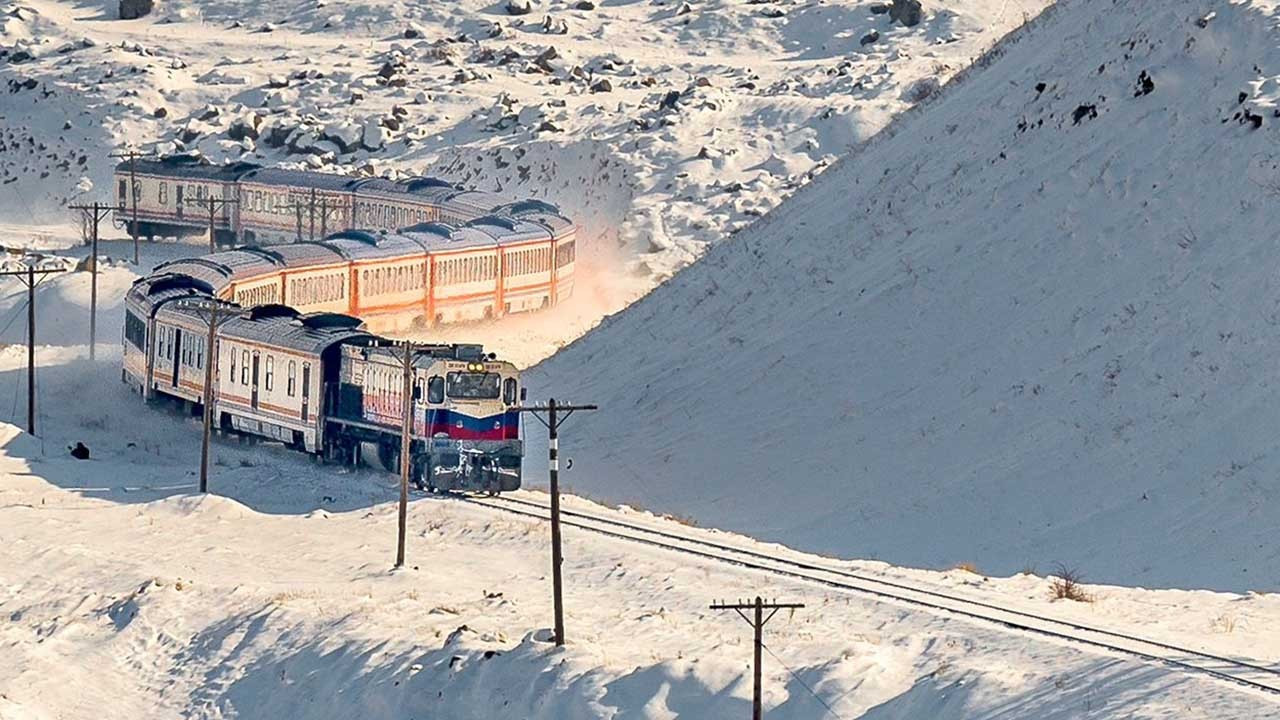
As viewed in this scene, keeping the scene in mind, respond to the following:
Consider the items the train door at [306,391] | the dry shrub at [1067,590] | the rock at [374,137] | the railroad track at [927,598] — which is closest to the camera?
the railroad track at [927,598]

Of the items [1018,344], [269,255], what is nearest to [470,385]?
[1018,344]

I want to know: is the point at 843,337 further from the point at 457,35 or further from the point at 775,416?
the point at 457,35

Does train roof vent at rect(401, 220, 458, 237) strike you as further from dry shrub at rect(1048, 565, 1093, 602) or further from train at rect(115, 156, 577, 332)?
dry shrub at rect(1048, 565, 1093, 602)

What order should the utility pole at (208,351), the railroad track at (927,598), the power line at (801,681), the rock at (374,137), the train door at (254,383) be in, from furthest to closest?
the rock at (374,137)
the train door at (254,383)
the utility pole at (208,351)
the power line at (801,681)
the railroad track at (927,598)

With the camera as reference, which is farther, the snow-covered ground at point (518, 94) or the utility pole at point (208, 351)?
the snow-covered ground at point (518, 94)

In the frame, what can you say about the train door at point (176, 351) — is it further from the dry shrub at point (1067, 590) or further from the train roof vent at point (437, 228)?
the dry shrub at point (1067, 590)

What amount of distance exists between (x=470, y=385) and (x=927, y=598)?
45.6 feet

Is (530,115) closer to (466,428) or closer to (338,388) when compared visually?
(338,388)

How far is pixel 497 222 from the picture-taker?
3194 inches

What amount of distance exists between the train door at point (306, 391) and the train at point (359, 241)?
14230 millimetres

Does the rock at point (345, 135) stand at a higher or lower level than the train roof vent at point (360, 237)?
higher

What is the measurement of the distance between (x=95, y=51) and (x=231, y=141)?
16761 millimetres

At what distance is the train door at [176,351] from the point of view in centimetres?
5666

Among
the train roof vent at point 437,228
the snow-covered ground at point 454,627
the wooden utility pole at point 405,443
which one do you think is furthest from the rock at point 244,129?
the wooden utility pole at point 405,443
